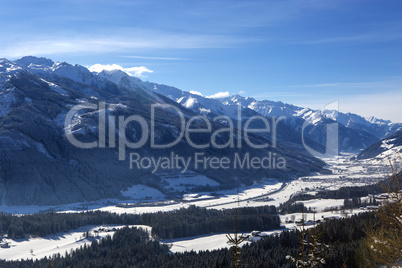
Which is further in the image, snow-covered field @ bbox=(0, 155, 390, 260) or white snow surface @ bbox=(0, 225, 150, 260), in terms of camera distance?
snow-covered field @ bbox=(0, 155, 390, 260)

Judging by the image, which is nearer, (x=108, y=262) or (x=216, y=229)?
(x=108, y=262)

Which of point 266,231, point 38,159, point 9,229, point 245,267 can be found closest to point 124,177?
point 38,159

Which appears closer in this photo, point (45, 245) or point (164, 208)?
point (45, 245)

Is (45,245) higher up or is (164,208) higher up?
(45,245)

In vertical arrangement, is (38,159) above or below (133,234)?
above

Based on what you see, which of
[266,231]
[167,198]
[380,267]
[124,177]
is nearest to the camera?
[380,267]

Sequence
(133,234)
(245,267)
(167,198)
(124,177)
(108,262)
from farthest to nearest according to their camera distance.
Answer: (124,177) → (167,198) → (133,234) → (108,262) → (245,267)

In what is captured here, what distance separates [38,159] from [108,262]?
132233 millimetres

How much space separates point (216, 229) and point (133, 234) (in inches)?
852

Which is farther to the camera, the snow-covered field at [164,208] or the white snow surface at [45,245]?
the snow-covered field at [164,208]

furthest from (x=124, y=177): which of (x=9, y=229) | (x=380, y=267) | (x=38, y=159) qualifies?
(x=380, y=267)

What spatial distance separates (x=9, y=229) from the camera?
102 m

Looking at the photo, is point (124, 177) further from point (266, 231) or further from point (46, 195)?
point (266, 231)

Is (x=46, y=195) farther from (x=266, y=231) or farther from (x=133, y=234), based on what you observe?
(x=266, y=231)
